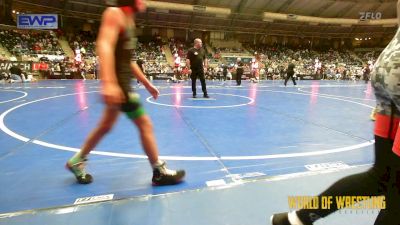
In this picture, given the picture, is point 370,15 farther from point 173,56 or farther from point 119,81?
point 119,81

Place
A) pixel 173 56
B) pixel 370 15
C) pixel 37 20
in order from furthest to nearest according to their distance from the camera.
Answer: pixel 370 15 < pixel 173 56 < pixel 37 20

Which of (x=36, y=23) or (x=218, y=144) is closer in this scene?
(x=218, y=144)

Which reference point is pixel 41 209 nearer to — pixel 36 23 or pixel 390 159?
pixel 390 159

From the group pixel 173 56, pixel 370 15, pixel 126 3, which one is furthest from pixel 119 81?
pixel 370 15

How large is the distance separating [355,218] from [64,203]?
2.12 m

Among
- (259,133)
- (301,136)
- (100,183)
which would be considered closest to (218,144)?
(259,133)

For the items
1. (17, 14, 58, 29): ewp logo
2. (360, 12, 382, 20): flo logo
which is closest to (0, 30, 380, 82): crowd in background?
(17, 14, 58, 29): ewp logo

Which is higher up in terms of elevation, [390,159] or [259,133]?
[390,159]

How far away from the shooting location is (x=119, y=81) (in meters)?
2.38

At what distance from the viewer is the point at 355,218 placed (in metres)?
2.05

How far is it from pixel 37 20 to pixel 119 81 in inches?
871

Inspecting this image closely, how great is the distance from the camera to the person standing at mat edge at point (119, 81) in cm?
210

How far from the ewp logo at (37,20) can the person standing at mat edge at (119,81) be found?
21.1 metres

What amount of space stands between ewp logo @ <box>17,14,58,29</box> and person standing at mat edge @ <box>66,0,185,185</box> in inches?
829
